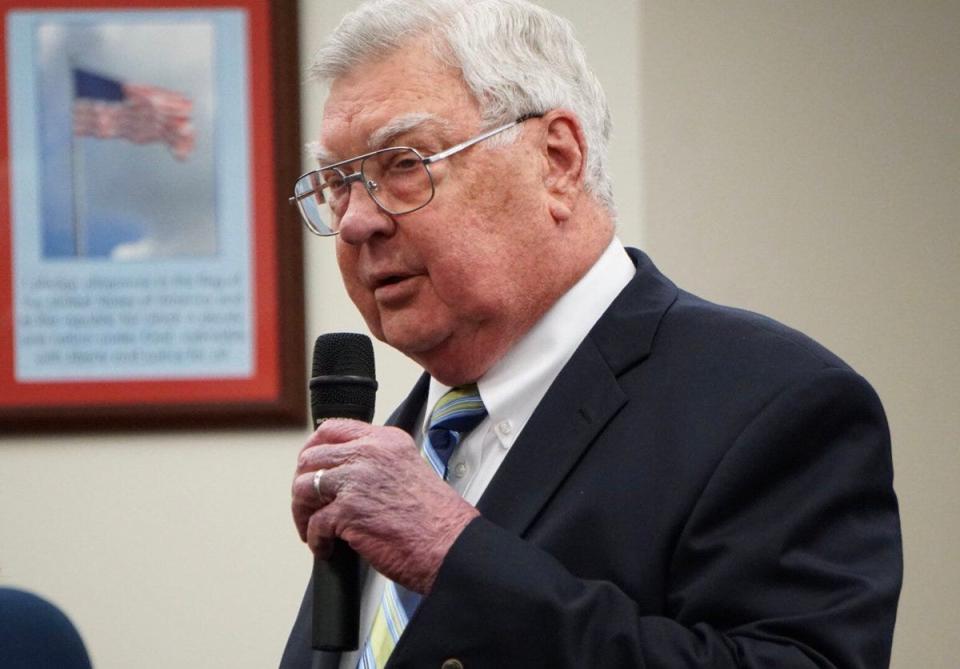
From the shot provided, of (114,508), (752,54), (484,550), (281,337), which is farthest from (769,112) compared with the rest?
(484,550)

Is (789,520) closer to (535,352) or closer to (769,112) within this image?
(535,352)

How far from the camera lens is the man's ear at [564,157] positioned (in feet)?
4.54

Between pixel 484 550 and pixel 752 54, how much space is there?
69.7 inches

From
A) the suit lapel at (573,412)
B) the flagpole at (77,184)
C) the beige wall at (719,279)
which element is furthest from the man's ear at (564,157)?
the flagpole at (77,184)

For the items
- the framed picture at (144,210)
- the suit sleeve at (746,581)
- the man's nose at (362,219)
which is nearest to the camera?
the suit sleeve at (746,581)

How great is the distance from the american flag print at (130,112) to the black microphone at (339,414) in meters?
1.27

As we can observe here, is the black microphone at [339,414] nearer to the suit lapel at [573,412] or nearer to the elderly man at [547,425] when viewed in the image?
the elderly man at [547,425]

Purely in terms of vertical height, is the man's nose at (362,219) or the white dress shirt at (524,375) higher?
the man's nose at (362,219)

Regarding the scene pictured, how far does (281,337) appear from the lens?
2.50 meters

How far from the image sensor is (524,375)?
1.36 m

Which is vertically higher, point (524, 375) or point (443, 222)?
point (443, 222)

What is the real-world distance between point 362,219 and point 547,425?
294 millimetres

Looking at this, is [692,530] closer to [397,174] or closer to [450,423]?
[450,423]

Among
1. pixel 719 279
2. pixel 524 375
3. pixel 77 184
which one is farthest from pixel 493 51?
pixel 77 184
